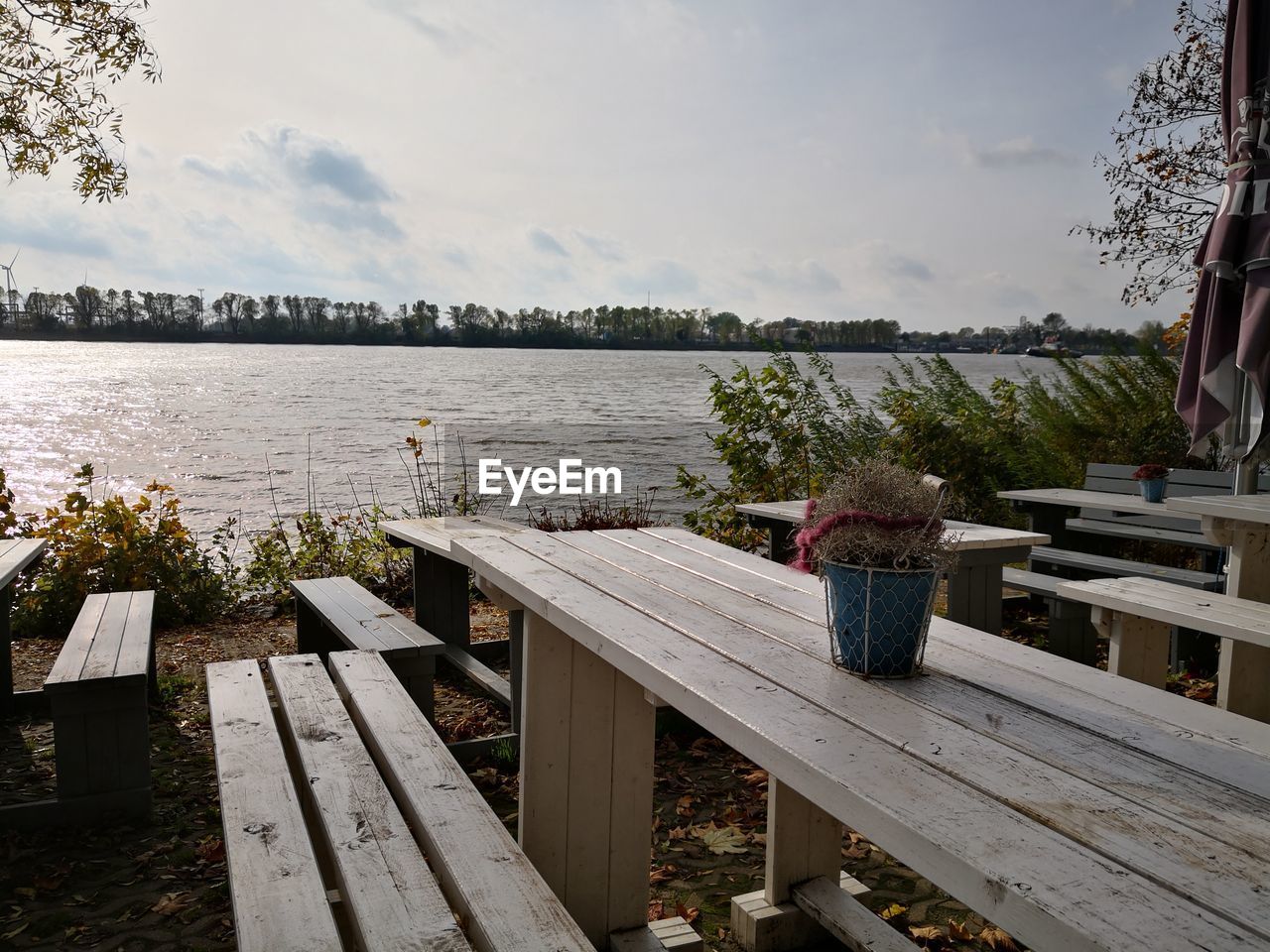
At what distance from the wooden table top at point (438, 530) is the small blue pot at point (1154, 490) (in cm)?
323

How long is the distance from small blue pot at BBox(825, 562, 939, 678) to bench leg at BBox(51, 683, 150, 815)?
8.73ft

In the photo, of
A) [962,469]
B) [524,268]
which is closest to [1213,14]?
[962,469]

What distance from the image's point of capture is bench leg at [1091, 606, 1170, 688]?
3.68m

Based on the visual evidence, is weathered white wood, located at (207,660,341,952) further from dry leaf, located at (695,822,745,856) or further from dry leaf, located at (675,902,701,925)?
dry leaf, located at (695,822,745,856)

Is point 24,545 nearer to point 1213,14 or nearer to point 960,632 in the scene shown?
point 960,632

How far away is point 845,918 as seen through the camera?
253cm

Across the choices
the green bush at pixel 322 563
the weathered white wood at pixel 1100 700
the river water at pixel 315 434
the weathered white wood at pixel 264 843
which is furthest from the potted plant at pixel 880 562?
the river water at pixel 315 434

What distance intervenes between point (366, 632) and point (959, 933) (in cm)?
233

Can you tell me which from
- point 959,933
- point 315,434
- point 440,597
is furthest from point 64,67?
point 315,434

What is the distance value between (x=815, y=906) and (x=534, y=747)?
34.2 inches

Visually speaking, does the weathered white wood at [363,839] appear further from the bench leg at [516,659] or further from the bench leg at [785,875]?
the bench leg at [785,875]

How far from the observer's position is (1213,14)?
27.0 feet

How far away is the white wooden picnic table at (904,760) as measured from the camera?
3.19 feet

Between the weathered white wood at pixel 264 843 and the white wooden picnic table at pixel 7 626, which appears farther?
the white wooden picnic table at pixel 7 626
